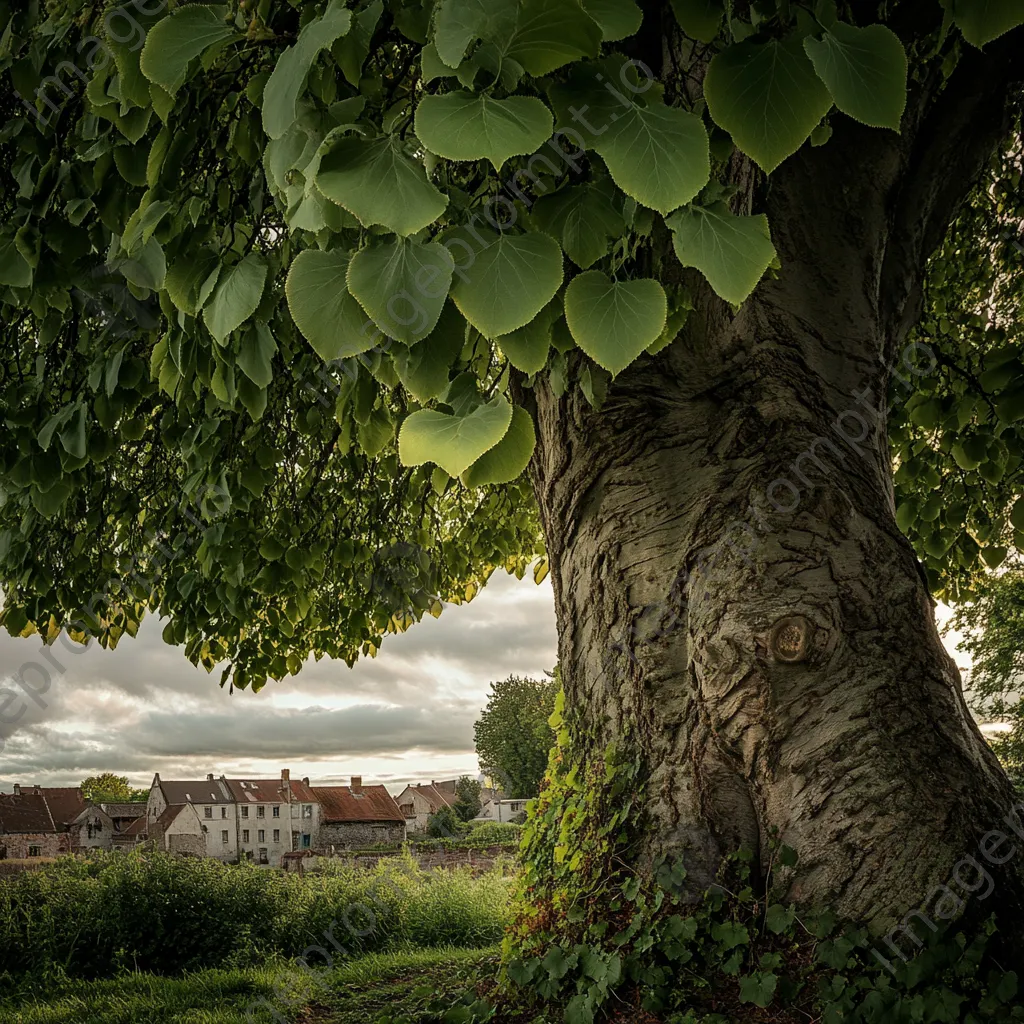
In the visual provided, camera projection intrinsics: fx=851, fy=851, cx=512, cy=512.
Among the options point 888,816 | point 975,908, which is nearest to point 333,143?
point 888,816

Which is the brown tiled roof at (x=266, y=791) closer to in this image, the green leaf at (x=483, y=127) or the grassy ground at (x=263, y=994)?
the grassy ground at (x=263, y=994)

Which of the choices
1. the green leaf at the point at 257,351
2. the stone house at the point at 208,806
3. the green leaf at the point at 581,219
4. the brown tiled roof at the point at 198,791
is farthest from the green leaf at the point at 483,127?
the brown tiled roof at the point at 198,791

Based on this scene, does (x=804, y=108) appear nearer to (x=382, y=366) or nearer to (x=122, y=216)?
(x=382, y=366)

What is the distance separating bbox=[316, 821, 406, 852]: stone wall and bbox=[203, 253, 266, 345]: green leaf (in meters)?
24.2

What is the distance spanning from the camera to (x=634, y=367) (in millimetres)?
3564

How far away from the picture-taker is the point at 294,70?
1.30 m

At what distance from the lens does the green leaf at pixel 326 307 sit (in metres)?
1.41

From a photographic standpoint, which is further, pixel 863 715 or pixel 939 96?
pixel 939 96

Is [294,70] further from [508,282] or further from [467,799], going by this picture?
[467,799]

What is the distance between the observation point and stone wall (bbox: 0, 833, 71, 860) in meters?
18.3

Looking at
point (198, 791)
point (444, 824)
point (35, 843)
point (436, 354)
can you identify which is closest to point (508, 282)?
point (436, 354)

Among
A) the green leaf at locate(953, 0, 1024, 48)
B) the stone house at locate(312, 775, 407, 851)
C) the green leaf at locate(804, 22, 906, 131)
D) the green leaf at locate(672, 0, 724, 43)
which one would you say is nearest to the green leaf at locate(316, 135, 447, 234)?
the green leaf at locate(804, 22, 906, 131)

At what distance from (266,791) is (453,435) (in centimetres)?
2684

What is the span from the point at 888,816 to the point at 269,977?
815 cm
